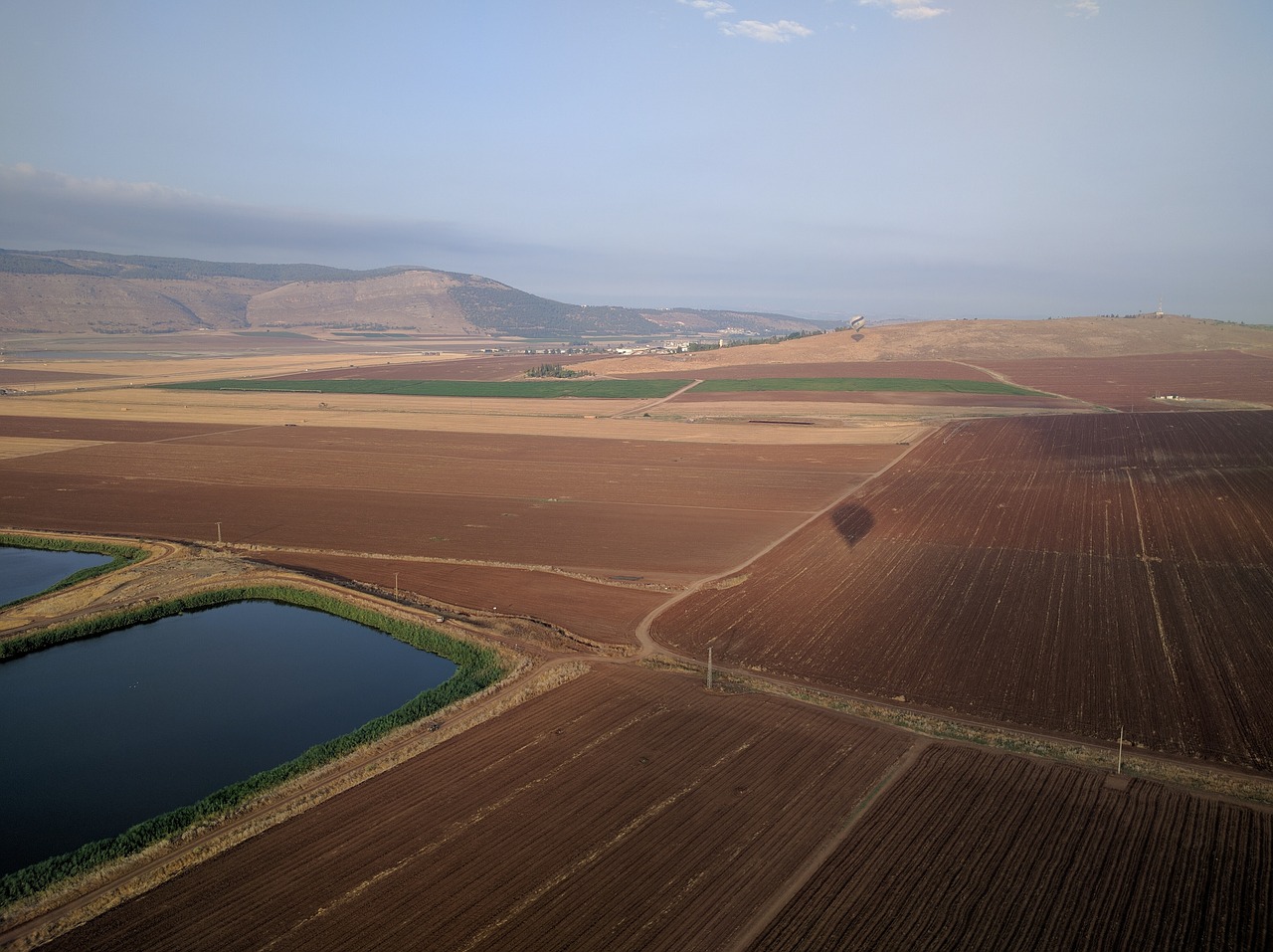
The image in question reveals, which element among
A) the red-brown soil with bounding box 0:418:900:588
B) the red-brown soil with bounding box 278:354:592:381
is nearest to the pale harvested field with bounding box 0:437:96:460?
the red-brown soil with bounding box 0:418:900:588

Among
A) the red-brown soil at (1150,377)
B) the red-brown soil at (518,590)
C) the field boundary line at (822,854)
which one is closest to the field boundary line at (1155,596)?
the field boundary line at (822,854)

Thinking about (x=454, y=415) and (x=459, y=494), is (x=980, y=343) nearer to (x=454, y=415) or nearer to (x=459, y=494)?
(x=454, y=415)

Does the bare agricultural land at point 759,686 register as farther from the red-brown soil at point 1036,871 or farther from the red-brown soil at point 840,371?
the red-brown soil at point 840,371

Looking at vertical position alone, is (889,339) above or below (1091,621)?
above

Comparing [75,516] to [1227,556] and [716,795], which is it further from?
[1227,556]

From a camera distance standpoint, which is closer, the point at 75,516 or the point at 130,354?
the point at 75,516

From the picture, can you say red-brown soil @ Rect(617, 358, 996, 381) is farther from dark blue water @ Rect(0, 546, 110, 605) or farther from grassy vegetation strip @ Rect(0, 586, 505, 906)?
grassy vegetation strip @ Rect(0, 586, 505, 906)

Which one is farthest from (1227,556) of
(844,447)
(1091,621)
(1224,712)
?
(844,447)
